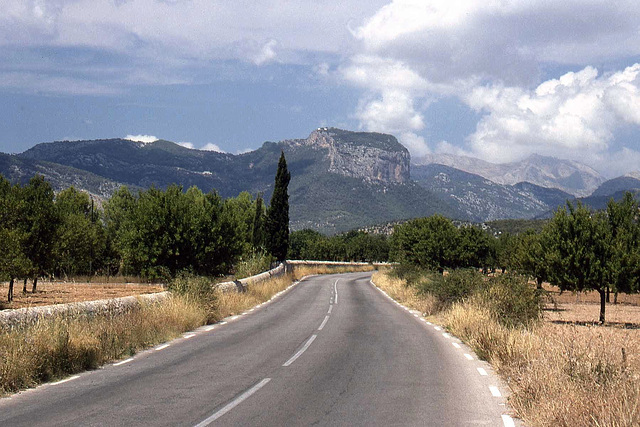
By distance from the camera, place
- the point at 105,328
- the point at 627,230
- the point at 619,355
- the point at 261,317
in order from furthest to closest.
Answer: the point at 627,230, the point at 261,317, the point at 105,328, the point at 619,355

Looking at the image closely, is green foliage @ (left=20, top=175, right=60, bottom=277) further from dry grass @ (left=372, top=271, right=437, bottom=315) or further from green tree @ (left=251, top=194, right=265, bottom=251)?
green tree @ (left=251, top=194, right=265, bottom=251)

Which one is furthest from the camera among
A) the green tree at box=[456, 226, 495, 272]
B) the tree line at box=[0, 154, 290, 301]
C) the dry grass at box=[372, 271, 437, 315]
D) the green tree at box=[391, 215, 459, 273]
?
the green tree at box=[391, 215, 459, 273]

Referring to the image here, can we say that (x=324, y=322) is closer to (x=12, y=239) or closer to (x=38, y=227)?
(x=12, y=239)

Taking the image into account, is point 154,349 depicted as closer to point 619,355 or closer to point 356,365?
point 356,365

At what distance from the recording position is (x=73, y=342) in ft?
36.9

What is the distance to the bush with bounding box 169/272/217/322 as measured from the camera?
1970 centimetres

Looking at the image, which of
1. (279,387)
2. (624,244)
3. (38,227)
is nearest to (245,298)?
(38,227)

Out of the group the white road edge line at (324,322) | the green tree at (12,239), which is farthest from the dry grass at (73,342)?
the green tree at (12,239)

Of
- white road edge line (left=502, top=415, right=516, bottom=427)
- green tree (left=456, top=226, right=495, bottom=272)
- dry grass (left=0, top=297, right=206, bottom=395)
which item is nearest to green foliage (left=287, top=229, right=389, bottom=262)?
green tree (left=456, top=226, right=495, bottom=272)

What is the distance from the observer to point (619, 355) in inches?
319

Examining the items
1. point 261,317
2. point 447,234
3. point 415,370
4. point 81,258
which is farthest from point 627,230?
point 81,258

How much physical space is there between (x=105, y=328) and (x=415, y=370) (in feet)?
22.3

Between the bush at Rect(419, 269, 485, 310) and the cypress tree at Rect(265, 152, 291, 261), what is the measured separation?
35250mm

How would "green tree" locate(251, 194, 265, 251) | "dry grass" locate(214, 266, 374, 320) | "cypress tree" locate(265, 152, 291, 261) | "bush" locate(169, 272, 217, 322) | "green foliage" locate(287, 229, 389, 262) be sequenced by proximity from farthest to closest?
"green foliage" locate(287, 229, 389, 262) < "green tree" locate(251, 194, 265, 251) < "cypress tree" locate(265, 152, 291, 261) < "dry grass" locate(214, 266, 374, 320) < "bush" locate(169, 272, 217, 322)
